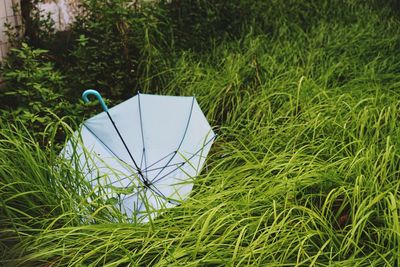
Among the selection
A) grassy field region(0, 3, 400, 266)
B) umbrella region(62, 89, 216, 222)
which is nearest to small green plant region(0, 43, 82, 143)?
grassy field region(0, 3, 400, 266)

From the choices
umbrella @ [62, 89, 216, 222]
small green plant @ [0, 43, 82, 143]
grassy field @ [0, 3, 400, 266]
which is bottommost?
grassy field @ [0, 3, 400, 266]

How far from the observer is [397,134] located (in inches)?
101

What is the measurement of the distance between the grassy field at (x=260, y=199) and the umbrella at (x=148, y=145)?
0.35 feet

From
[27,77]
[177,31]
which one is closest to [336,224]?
[27,77]

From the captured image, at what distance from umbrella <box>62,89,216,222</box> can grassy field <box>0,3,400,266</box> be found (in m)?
0.11

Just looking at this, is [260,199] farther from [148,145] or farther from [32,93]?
[32,93]

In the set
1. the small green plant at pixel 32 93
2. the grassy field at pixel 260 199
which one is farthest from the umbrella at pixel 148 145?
the small green plant at pixel 32 93

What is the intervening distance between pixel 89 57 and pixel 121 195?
4.89 feet

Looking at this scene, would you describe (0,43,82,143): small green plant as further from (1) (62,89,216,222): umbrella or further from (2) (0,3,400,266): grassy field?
(1) (62,89,216,222): umbrella

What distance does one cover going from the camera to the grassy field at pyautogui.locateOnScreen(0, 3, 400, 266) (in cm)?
198

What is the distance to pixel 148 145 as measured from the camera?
2.67 m

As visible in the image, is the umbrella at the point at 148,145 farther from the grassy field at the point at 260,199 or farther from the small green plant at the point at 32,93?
the small green plant at the point at 32,93

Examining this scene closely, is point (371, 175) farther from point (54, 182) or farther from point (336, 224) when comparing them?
point (54, 182)

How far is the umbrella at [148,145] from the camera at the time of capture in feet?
8.11
